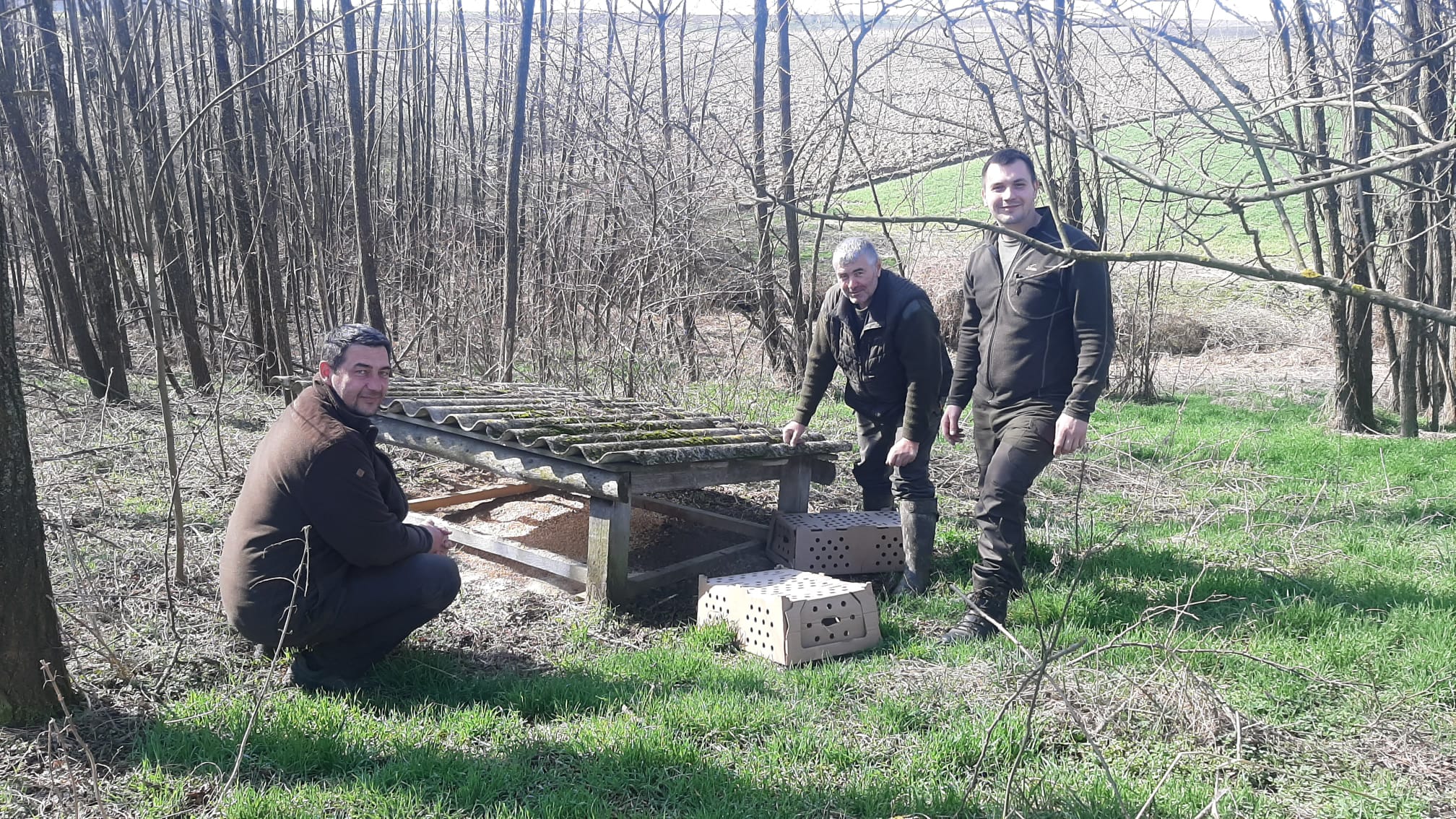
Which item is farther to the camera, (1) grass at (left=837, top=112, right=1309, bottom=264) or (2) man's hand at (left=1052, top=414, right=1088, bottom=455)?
(1) grass at (left=837, top=112, right=1309, bottom=264)

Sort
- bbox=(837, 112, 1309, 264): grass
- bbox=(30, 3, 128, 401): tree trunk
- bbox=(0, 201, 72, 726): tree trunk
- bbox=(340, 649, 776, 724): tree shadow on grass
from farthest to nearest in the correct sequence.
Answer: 1. bbox=(30, 3, 128, 401): tree trunk
2. bbox=(837, 112, 1309, 264): grass
3. bbox=(340, 649, 776, 724): tree shadow on grass
4. bbox=(0, 201, 72, 726): tree trunk

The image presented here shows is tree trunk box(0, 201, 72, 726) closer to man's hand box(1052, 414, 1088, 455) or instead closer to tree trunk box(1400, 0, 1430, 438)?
man's hand box(1052, 414, 1088, 455)

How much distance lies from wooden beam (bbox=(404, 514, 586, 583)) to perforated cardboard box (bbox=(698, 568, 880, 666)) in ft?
3.23

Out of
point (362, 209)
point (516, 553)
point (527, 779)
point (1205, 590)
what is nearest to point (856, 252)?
point (1205, 590)

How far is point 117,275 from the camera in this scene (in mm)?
12547

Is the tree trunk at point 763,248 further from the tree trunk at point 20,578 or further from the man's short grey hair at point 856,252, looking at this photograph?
the tree trunk at point 20,578

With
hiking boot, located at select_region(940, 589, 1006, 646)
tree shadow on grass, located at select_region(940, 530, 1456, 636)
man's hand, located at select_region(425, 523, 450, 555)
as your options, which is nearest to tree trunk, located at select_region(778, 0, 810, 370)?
tree shadow on grass, located at select_region(940, 530, 1456, 636)

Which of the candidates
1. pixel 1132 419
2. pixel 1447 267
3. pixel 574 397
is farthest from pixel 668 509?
pixel 1447 267

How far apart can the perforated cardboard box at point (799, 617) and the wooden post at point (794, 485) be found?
129cm

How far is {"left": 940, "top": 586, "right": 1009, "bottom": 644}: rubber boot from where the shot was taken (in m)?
4.51

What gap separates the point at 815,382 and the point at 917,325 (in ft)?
2.58

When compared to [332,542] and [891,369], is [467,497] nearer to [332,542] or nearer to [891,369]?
[332,542]

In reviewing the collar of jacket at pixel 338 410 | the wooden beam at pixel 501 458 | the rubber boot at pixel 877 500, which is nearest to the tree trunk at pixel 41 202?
the wooden beam at pixel 501 458

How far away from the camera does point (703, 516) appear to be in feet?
21.8
